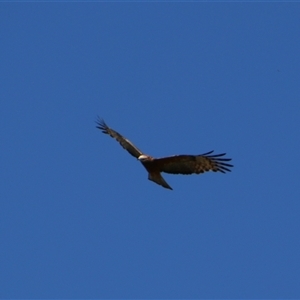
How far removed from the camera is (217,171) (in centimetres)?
2150

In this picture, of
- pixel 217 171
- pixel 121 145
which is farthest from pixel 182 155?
pixel 121 145

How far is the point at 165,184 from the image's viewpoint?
2183cm

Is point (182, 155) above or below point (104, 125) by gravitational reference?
below

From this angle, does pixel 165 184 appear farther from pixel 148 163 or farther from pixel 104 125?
pixel 104 125

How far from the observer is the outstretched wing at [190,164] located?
2128 centimetres

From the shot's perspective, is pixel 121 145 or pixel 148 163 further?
pixel 121 145

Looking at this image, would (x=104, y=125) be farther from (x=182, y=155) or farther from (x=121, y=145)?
(x=182, y=155)

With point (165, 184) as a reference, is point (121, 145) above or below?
above

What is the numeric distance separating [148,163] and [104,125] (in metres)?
2.98

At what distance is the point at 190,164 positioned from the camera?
21.5 meters

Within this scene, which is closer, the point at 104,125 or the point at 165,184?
the point at 165,184

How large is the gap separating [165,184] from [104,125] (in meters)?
3.20

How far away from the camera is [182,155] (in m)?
21.2

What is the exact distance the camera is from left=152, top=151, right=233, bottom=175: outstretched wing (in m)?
21.3
